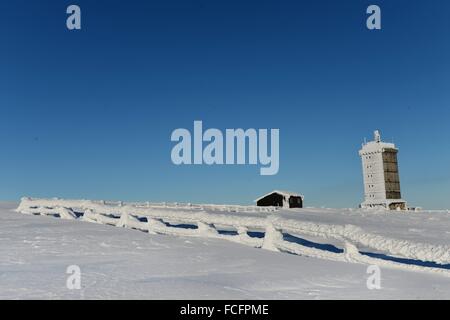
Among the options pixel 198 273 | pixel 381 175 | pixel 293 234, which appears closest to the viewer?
pixel 198 273

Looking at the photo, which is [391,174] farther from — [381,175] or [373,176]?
[373,176]

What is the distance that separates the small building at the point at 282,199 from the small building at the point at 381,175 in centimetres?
1465

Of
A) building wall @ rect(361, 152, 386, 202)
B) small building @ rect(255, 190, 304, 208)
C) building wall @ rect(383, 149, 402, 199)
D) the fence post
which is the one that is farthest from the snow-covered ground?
building wall @ rect(383, 149, 402, 199)

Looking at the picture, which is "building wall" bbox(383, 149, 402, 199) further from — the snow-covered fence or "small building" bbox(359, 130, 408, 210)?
the snow-covered fence

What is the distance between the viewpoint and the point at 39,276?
6.64 meters

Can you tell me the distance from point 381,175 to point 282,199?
64.2ft

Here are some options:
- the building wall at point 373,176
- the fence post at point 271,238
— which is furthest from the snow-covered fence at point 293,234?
the building wall at point 373,176

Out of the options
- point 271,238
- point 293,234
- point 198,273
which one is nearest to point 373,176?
point 293,234

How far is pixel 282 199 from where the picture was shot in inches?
2621

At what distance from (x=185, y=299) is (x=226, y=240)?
6.75 metres

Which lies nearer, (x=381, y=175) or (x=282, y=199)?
(x=282, y=199)

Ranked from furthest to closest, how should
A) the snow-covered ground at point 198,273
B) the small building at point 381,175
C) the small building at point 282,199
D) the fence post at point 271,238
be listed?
the small building at point 381,175 < the small building at point 282,199 < the fence post at point 271,238 < the snow-covered ground at point 198,273

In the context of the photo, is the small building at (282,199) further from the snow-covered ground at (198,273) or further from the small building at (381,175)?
the snow-covered ground at (198,273)

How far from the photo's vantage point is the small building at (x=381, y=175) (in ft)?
241
